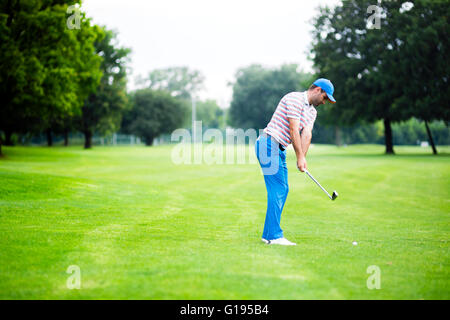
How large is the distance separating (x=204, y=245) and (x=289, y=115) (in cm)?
→ 248

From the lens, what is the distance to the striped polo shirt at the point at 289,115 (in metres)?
6.88

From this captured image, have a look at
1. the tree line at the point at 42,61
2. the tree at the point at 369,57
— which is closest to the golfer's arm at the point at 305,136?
the tree line at the point at 42,61

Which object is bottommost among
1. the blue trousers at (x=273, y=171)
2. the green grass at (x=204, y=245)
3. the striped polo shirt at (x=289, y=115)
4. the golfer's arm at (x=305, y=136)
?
the green grass at (x=204, y=245)

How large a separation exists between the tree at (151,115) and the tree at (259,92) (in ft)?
64.9

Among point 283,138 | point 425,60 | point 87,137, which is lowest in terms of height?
point 283,138

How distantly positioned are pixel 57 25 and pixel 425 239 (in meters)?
30.5

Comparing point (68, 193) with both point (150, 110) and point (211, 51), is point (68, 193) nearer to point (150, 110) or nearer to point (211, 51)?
point (211, 51)

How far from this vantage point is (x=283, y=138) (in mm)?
6996

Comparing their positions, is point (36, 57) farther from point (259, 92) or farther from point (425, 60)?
point (259, 92)

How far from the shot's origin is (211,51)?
6800 centimetres

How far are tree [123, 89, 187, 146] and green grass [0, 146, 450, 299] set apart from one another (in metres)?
77.5

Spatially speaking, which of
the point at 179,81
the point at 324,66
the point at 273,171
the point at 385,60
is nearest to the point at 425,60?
the point at 385,60

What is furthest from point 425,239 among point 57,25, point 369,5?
point 369,5

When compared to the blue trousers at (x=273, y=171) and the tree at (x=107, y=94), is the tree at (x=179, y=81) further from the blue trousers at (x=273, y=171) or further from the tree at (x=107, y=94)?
the blue trousers at (x=273, y=171)
